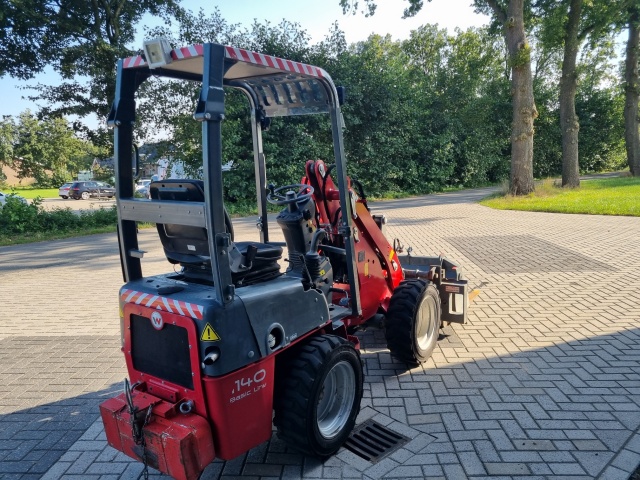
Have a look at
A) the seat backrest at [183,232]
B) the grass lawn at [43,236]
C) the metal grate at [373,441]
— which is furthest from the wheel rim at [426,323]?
the grass lawn at [43,236]

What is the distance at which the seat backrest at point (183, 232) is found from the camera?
2.75 meters

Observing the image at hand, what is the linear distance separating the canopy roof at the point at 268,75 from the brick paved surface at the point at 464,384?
8.63ft

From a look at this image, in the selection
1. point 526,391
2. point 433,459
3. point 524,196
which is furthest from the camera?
point 524,196

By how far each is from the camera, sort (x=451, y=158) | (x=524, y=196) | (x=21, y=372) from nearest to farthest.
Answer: (x=21, y=372), (x=524, y=196), (x=451, y=158)

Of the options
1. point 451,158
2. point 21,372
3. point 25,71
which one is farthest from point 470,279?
point 451,158

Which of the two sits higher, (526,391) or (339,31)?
(339,31)

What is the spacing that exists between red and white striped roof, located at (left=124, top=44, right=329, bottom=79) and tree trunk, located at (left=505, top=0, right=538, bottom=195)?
15484 millimetres

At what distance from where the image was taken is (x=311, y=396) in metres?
2.96

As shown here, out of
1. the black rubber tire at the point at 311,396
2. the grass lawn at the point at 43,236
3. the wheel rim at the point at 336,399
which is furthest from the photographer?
the grass lawn at the point at 43,236

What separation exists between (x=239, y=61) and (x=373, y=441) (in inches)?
110

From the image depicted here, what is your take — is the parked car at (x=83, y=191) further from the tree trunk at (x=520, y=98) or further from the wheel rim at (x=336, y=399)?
the wheel rim at (x=336, y=399)

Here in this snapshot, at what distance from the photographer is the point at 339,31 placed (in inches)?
817

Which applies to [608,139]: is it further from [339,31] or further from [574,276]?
[574,276]

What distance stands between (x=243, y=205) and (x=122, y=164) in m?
15.5
